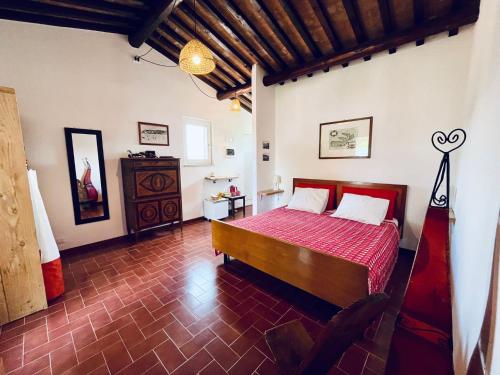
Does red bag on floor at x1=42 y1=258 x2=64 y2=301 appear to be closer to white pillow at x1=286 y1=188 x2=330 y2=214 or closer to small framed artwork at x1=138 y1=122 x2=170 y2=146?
small framed artwork at x1=138 y1=122 x2=170 y2=146

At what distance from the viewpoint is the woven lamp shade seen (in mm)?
2152

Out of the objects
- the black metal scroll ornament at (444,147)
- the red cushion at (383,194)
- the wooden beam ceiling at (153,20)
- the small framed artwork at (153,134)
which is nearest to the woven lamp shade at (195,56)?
the wooden beam ceiling at (153,20)

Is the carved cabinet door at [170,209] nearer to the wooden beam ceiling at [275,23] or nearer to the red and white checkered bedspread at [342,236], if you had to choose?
the red and white checkered bedspread at [342,236]

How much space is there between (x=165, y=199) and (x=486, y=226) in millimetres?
3850

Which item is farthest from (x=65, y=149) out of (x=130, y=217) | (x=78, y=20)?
(x=78, y=20)

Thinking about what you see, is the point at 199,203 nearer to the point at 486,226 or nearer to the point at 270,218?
the point at 270,218

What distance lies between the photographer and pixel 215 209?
4.69 m

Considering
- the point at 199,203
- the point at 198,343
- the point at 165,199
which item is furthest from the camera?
the point at 199,203

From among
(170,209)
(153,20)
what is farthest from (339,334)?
(153,20)

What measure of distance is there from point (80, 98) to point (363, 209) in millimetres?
4418

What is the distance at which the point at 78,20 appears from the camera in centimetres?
290

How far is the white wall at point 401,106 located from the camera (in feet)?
8.30

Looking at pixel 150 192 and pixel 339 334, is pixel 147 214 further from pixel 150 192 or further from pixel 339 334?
pixel 339 334

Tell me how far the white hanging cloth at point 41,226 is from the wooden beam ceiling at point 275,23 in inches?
88.3
